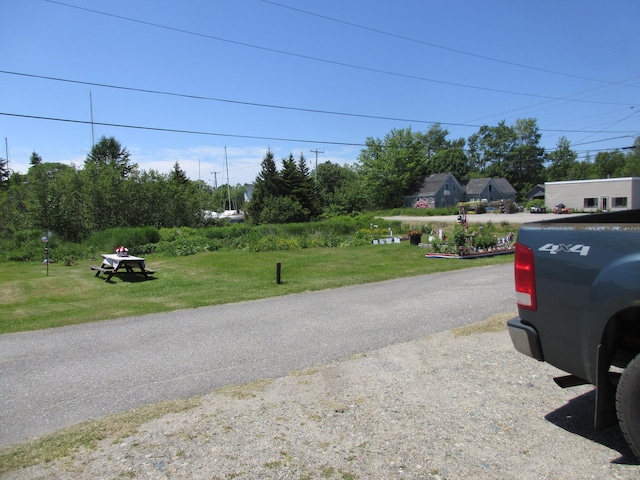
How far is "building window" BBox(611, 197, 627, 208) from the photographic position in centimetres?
4910

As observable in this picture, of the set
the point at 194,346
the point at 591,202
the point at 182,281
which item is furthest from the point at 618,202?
the point at 194,346

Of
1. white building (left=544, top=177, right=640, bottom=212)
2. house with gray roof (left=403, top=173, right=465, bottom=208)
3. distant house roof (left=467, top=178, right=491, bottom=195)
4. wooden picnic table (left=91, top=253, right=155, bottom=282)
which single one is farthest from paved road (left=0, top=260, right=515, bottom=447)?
distant house roof (left=467, top=178, right=491, bottom=195)

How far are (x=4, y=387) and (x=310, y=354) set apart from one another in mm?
3401

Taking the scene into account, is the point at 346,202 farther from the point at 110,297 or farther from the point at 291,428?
the point at 291,428

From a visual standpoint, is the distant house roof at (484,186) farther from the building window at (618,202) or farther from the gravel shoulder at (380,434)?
the gravel shoulder at (380,434)

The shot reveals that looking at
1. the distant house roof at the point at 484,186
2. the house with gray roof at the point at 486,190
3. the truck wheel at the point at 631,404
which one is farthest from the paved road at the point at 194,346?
the distant house roof at the point at 484,186

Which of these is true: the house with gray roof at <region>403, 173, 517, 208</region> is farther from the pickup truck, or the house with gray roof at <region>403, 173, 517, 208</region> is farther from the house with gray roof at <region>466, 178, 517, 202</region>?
the pickup truck

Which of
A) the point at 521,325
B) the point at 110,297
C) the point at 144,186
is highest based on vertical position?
the point at 144,186

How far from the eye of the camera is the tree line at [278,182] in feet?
80.8

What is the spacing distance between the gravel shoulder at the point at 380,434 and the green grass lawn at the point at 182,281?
5.46 m

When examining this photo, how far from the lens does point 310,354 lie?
566 centimetres

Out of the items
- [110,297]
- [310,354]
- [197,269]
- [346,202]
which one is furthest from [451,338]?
[346,202]

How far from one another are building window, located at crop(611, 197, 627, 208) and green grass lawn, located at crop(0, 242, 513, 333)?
40.7 metres

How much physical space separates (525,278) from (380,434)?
1.62 m
